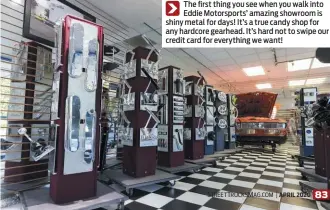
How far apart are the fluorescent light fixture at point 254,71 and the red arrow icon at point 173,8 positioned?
5.79 metres

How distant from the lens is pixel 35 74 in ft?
8.62

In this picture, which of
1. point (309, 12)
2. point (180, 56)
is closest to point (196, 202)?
point (309, 12)

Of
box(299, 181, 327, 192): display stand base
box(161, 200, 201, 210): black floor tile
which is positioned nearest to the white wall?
box(299, 181, 327, 192): display stand base

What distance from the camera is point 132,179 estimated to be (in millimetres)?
2373

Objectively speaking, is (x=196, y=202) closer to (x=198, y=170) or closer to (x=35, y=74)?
(x=198, y=170)

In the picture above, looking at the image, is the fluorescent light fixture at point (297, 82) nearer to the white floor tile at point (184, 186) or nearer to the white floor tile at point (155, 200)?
the white floor tile at point (184, 186)

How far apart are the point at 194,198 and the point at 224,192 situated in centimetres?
43

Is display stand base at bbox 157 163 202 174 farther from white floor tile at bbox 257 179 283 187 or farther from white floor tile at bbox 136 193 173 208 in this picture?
white floor tile at bbox 257 179 283 187

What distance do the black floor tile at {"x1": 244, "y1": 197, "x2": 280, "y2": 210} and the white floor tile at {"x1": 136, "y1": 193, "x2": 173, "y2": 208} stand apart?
33.4 inches

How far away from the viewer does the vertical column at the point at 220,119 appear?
5440 mm

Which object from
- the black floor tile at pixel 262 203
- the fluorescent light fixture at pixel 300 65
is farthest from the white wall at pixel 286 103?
the black floor tile at pixel 262 203

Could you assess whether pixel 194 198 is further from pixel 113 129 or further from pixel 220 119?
pixel 220 119

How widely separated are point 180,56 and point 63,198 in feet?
17.5

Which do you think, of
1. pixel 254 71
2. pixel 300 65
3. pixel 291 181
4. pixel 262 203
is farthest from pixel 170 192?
pixel 300 65
